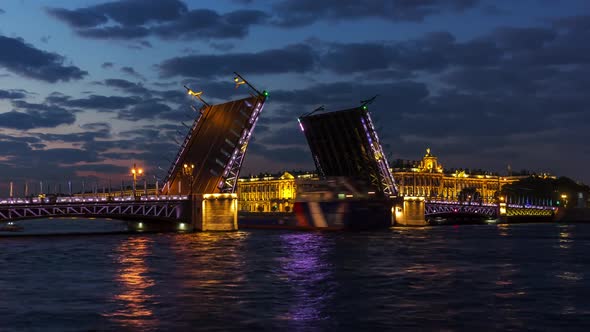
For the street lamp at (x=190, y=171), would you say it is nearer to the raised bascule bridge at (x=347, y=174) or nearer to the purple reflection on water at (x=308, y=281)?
the raised bascule bridge at (x=347, y=174)

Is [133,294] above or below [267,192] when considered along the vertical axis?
below

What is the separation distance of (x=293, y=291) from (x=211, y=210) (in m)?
46.7

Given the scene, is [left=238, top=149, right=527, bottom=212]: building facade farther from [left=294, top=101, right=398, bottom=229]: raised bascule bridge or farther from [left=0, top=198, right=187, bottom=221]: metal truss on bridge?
[left=0, top=198, right=187, bottom=221]: metal truss on bridge

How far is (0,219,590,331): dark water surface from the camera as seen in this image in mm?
18297

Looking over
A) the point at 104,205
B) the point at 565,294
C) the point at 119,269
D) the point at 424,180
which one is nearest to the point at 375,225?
the point at 104,205

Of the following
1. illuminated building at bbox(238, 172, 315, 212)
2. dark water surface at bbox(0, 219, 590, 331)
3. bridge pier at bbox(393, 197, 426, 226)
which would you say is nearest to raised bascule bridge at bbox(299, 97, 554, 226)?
bridge pier at bbox(393, 197, 426, 226)

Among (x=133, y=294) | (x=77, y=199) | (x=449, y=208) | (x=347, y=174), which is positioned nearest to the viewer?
(x=133, y=294)

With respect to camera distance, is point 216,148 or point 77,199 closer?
point 77,199

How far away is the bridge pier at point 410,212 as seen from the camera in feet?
325

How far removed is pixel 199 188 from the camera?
2820 inches

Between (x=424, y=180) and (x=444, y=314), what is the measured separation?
497 feet

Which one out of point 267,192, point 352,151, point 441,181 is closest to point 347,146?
point 352,151

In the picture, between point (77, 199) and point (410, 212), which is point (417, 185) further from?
point (77, 199)

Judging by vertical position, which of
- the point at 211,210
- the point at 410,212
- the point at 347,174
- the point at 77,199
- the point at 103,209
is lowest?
the point at 410,212
